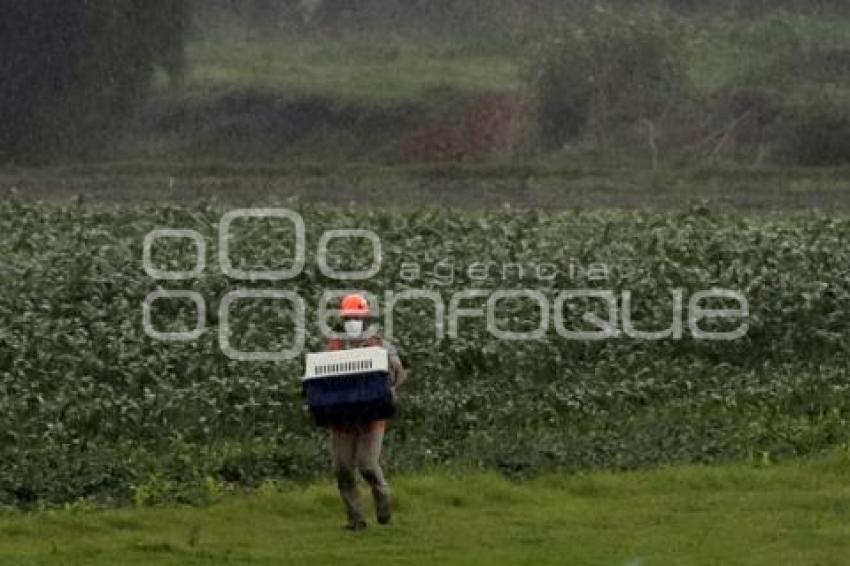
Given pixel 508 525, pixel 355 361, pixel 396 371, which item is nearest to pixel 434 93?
pixel 508 525

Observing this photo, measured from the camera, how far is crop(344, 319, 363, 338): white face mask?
1955cm

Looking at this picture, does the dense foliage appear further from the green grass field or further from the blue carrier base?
the blue carrier base

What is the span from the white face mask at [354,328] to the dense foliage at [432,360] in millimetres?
3371

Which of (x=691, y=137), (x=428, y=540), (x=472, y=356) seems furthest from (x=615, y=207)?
(x=428, y=540)

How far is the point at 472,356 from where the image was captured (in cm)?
2856

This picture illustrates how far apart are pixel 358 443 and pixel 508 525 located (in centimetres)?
174

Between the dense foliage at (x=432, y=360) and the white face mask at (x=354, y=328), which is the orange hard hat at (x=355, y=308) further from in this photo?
the dense foliage at (x=432, y=360)

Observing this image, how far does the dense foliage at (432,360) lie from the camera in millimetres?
24328

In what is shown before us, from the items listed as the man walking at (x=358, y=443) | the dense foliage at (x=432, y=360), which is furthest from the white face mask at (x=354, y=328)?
the dense foliage at (x=432, y=360)

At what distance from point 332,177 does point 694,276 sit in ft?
73.7

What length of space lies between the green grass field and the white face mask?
1710 millimetres

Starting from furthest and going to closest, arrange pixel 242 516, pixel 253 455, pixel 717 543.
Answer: pixel 253 455, pixel 242 516, pixel 717 543

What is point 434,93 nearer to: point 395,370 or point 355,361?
point 395,370

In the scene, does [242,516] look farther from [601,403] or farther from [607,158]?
[607,158]
